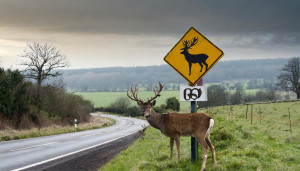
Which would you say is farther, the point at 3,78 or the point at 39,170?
the point at 3,78

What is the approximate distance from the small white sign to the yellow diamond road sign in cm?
14

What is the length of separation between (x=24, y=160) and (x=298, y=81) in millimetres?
63749

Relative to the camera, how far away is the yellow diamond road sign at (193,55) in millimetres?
6500

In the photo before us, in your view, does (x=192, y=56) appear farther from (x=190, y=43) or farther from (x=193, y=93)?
(x=193, y=93)

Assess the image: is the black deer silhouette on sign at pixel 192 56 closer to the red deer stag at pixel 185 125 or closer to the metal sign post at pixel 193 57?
the metal sign post at pixel 193 57

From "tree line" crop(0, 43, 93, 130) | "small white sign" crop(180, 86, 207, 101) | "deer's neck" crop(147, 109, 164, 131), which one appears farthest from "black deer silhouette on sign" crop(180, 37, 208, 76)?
"tree line" crop(0, 43, 93, 130)

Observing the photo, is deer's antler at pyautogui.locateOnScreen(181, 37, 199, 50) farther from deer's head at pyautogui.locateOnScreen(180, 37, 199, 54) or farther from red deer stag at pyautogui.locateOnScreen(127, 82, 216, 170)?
red deer stag at pyautogui.locateOnScreen(127, 82, 216, 170)

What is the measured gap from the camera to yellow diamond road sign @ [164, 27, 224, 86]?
6.50 metres

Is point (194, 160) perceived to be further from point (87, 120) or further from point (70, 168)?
point (87, 120)

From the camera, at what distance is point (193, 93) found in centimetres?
658

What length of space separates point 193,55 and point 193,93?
0.86 metres

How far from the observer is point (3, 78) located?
66.9 feet

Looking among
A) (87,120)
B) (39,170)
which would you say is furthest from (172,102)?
(39,170)

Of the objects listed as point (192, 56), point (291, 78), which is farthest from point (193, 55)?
point (291, 78)
